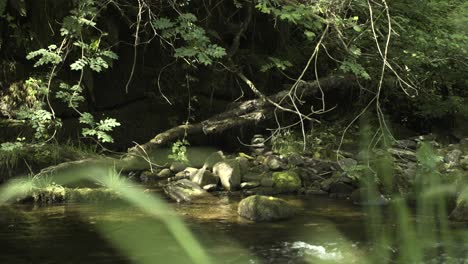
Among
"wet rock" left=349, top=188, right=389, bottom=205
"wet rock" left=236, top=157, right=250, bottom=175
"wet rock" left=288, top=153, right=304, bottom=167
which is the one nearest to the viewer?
"wet rock" left=349, top=188, right=389, bottom=205

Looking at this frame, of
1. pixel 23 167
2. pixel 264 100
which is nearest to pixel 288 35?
pixel 264 100

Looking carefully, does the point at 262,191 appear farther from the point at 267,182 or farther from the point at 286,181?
the point at 286,181

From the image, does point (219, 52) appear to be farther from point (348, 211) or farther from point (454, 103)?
point (454, 103)

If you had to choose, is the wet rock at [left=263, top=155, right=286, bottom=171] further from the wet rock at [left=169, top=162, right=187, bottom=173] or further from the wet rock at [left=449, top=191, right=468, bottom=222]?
the wet rock at [left=449, top=191, right=468, bottom=222]

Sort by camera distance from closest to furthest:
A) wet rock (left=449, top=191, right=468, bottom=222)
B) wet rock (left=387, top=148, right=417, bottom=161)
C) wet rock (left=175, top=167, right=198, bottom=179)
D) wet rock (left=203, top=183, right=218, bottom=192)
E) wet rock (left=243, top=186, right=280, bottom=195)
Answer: wet rock (left=449, top=191, right=468, bottom=222), wet rock (left=243, top=186, right=280, bottom=195), wet rock (left=203, top=183, right=218, bottom=192), wet rock (left=175, top=167, right=198, bottom=179), wet rock (left=387, top=148, right=417, bottom=161)

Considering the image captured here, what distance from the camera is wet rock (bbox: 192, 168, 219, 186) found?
312 inches

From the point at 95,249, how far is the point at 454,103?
8914mm

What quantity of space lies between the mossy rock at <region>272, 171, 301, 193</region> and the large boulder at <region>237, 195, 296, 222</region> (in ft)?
5.13

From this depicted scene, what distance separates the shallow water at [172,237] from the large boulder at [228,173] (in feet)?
3.62

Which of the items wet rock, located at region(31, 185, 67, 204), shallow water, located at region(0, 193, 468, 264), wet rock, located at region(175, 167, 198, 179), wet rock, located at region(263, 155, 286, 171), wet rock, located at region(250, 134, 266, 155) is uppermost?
wet rock, located at region(250, 134, 266, 155)

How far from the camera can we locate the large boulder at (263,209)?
6023 mm

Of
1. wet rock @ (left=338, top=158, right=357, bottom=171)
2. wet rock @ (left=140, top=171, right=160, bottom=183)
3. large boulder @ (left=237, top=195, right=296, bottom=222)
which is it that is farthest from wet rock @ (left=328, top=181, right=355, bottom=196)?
wet rock @ (left=140, top=171, right=160, bottom=183)

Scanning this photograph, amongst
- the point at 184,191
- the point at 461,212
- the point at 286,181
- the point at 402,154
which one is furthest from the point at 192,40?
the point at 402,154

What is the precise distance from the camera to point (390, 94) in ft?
38.8
